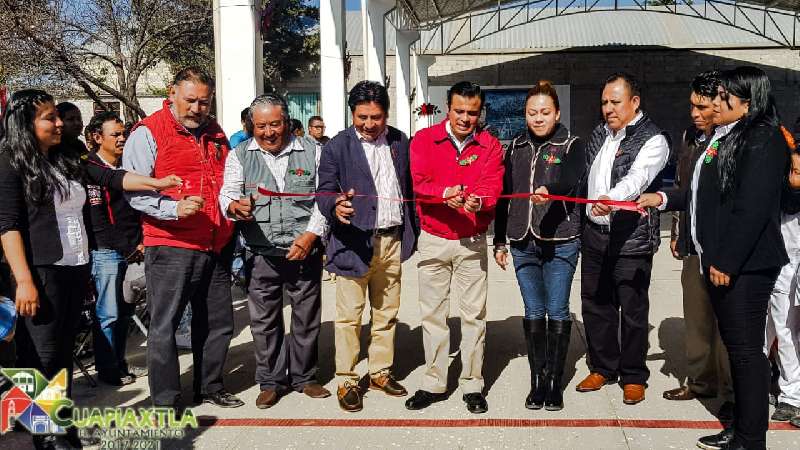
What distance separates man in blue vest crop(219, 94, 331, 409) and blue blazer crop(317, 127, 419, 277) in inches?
5.2

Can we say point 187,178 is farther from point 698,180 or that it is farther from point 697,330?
point 697,330

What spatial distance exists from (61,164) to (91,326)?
5.83ft

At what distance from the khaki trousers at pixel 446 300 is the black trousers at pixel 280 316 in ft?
2.41

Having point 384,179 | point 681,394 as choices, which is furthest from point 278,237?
point 681,394

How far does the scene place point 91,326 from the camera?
5.09m

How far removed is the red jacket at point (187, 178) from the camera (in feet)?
13.4

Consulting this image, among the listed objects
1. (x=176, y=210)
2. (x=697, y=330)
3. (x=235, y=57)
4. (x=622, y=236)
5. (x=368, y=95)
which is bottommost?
(x=697, y=330)

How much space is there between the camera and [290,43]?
26531mm

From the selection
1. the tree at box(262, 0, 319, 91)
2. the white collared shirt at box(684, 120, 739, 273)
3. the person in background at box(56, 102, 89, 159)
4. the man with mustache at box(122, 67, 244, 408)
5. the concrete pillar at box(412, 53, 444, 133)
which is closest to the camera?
the white collared shirt at box(684, 120, 739, 273)

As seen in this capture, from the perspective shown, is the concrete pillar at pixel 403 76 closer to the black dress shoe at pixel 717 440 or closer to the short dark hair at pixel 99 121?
the short dark hair at pixel 99 121

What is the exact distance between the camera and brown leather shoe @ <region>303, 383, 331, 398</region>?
4.61 m

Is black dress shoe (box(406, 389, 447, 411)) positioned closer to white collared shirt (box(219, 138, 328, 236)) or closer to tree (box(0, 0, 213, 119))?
white collared shirt (box(219, 138, 328, 236))

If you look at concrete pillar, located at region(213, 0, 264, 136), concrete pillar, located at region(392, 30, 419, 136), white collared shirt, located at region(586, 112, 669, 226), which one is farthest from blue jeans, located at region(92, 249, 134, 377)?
concrete pillar, located at region(392, 30, 419, 136)

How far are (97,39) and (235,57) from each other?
9.94 metres
